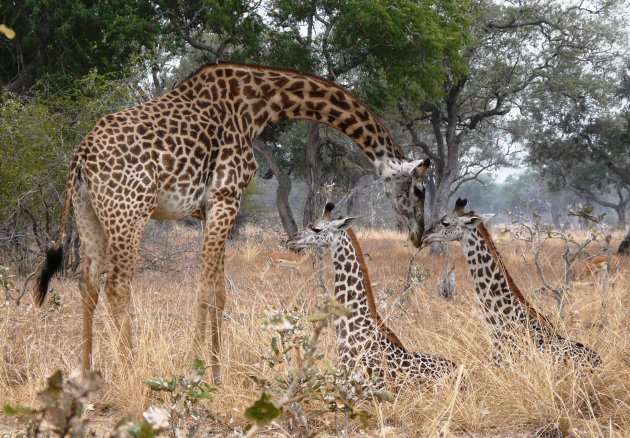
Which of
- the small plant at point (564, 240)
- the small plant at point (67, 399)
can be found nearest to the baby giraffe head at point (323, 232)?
the small plant at point (564, 240)

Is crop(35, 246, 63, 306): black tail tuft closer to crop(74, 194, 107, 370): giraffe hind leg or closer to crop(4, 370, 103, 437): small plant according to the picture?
crop(74, 194, 107, 370): giraffe hind leg

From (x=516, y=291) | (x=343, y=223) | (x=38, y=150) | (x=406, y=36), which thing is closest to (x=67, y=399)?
(x=343, y=223)

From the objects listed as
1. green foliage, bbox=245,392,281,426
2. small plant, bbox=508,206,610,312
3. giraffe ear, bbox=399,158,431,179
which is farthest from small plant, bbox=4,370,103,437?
small plant, bbox=508,206,610,312

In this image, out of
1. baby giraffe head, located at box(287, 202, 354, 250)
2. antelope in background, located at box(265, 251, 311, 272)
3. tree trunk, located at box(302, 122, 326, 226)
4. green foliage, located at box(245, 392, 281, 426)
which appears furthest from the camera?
tree trunk, located at box(302, 122, 326, 226)

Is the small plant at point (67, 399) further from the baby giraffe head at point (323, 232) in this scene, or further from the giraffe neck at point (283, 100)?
the giraffe neck at point (283, 100)

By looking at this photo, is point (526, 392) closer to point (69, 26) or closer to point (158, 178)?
point (158, 178)

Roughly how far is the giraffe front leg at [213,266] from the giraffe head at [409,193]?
1.14m

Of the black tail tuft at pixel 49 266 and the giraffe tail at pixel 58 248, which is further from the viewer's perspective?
the black tail tuft at pixel 49 266

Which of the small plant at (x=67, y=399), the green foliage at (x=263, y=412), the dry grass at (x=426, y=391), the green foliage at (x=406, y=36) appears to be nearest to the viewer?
the small plant at (x=67, y=399)

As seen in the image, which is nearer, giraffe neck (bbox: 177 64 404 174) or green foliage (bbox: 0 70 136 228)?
giraffe neck (bbox: 177 64 404 174)

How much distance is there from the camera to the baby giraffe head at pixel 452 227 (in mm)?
5074

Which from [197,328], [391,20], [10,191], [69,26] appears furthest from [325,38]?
[197,328]

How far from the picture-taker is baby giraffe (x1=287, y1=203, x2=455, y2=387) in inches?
173

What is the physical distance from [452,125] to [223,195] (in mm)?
16021
